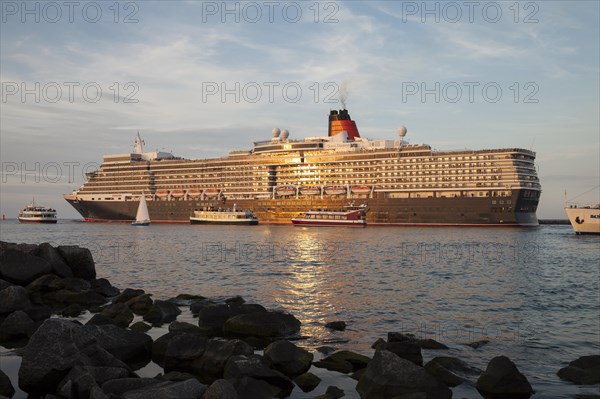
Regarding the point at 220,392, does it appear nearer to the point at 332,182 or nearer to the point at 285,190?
the point at 332,182

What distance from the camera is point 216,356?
41.7 feet

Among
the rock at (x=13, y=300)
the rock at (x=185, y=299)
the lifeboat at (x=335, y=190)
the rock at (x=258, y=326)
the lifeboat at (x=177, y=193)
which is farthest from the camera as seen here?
the lifeboat at (x=177, y=193)

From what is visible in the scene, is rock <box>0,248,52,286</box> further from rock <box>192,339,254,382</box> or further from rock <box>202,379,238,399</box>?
rock <box>202,379,238,399</box>

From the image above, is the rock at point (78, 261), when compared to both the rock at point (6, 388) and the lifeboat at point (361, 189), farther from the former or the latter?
the lifeboat at point (361, 189)

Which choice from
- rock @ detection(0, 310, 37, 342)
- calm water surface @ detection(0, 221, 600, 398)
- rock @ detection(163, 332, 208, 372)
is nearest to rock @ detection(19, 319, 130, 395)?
rock @ detection(163, 332, 208, 372)

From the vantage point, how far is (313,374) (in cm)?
1253

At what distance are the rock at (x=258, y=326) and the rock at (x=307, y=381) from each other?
427cm

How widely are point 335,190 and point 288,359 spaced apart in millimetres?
93043

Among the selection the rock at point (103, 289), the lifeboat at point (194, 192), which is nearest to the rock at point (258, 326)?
the rock at point (103, 289)

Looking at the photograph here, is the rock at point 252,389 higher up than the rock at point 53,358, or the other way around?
the rock at point 53,358

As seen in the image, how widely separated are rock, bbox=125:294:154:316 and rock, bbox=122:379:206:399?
→ 10189mm

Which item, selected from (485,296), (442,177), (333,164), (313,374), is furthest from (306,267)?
(333,164)

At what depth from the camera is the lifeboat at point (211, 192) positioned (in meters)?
117

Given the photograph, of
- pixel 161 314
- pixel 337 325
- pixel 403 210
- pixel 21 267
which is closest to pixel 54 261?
pixel 21 267
